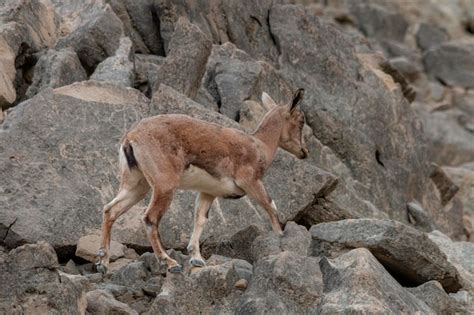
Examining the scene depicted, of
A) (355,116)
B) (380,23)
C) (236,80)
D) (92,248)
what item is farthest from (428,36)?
(92,248)

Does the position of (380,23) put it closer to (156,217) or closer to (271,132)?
(271,132)

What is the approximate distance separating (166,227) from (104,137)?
7.66 ft

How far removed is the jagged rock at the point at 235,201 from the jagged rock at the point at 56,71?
3108mm

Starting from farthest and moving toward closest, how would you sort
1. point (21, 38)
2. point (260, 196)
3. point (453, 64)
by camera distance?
1. point (453, 64)
2. point (21, 38)
3. point (260, 196)

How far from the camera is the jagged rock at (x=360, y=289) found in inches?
584

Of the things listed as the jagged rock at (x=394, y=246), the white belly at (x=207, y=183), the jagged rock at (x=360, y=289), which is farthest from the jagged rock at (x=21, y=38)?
the jagged rock at (x=360, y=289)

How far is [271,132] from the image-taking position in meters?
19.3

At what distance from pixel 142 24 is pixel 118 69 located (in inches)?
162

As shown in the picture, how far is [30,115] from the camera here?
20.4m

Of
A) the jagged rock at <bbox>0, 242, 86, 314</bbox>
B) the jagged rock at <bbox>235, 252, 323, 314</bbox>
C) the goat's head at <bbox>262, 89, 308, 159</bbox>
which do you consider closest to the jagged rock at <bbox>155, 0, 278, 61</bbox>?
the goat's head at <bbox>262, 89, 308, 159</bbox>

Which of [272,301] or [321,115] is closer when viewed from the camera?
[272,301]

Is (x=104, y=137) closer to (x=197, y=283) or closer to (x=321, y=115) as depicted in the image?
(x=197, y=283)

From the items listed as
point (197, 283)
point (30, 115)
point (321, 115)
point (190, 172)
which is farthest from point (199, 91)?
point (197, 283)

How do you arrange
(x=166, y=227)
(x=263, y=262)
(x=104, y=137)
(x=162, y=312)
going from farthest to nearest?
(x=104, y=137)
(x=166, y=227)
(x=263, y=262)
(x=162, y=312)
